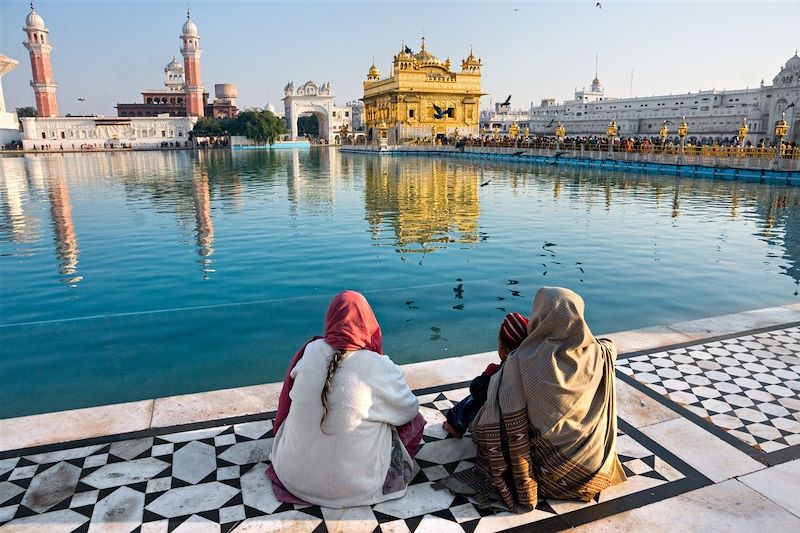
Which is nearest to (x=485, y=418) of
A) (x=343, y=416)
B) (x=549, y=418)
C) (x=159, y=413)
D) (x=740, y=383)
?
(x=549, y=418)

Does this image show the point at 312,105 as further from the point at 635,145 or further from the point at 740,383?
the point at 740,383

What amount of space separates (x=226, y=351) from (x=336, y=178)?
651 inches

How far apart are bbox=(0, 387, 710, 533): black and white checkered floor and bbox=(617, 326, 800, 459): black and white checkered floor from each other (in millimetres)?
570

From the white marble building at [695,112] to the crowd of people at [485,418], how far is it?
44.7 meters

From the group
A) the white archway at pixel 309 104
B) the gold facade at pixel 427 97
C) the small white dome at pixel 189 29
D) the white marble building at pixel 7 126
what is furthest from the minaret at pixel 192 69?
the gold facade at pixel 427 97

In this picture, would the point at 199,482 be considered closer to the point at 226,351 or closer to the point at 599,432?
the point at 599,432

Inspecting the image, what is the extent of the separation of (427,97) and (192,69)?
3152cm

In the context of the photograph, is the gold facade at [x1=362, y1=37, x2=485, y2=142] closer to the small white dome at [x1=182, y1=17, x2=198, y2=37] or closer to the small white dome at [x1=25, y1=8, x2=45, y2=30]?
the small white dome at [x1=182, y1=17, x2=198, y2=37]

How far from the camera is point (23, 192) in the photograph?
16.2m

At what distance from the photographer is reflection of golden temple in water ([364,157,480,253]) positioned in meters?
9.35

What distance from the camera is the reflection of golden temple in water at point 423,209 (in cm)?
935

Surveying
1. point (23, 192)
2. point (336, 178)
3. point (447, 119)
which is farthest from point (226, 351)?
point (447, 119)

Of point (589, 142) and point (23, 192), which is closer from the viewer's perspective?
point (23, 192)

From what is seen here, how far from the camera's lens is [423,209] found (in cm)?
1257
